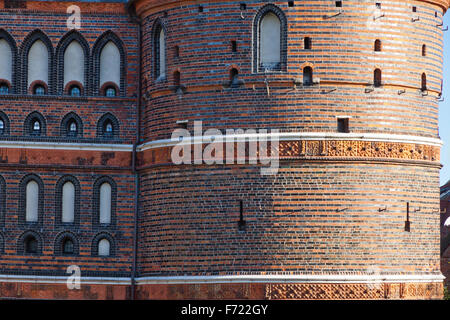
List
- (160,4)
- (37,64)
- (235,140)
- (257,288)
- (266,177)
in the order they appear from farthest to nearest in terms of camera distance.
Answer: (37,64), (160,4), (235,140), (266,177), (257,288)

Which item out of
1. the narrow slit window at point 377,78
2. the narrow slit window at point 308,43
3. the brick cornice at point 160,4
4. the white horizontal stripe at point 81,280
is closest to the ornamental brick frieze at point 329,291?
the white horizontal stripe at point 81,280

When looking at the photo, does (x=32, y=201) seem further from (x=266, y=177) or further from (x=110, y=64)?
(x=266, y=177)

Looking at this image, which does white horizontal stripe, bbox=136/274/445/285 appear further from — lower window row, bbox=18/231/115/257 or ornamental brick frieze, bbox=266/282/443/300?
lower window row, bbox=18/231/115/257

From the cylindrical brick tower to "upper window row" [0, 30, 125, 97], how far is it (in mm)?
2517

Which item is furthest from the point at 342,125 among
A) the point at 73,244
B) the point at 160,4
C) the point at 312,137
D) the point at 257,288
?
the point at 73,244

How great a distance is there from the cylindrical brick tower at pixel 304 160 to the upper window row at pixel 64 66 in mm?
2517

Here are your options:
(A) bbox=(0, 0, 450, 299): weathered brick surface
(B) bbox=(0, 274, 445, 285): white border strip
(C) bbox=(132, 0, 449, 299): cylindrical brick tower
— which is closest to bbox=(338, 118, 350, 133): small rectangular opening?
(C) bbox=(132, 0, 449, 299): cylindrical brick tower

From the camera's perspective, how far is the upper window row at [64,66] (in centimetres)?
3478

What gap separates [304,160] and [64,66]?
780cm

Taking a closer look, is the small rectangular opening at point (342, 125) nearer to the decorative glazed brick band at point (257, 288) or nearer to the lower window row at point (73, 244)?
the decorative glazed brick band at point (257, 288)

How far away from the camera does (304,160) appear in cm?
3161

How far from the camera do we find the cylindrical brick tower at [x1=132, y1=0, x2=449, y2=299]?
1240 inches

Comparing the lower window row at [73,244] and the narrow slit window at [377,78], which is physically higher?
the narrow slit window at [377,78]
